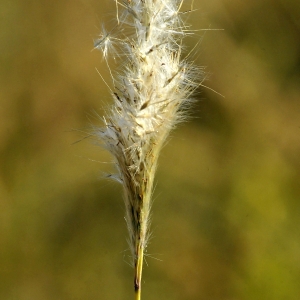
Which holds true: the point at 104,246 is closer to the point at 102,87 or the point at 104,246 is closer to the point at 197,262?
the point at 197,262

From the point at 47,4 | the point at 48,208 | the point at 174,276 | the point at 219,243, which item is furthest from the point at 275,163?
the point at 47,4

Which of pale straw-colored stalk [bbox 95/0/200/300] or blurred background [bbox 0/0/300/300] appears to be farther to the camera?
blurred background [bbox 0/0/300/300]

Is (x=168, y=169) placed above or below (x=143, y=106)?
below

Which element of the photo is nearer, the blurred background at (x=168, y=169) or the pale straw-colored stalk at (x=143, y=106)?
the pale straw-colored stalk at (x=143, y=106)
